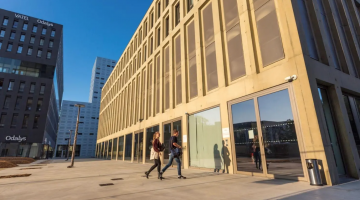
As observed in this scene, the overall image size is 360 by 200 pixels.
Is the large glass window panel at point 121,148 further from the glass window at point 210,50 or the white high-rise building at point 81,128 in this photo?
the white high-rise building at point 81,128

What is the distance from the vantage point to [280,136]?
6781mm

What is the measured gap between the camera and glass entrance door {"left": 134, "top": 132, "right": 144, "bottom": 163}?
788 inches

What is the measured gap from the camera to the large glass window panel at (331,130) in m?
6.73

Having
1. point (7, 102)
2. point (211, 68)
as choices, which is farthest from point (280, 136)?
point (7, 102)

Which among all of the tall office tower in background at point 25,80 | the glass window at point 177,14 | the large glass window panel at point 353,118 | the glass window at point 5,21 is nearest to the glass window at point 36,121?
the tall office tower in background at point 25,80

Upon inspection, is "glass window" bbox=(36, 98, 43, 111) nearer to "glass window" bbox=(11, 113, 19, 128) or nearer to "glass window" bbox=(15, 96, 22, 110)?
"glass window" bbox=(15, 96, 22, 110)

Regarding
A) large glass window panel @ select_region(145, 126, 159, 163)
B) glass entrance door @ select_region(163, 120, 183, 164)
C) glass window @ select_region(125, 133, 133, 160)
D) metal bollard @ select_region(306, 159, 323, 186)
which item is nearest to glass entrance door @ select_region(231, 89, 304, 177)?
metal bollard @ select_region(306, 159, 323, 186)

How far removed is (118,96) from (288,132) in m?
30.8

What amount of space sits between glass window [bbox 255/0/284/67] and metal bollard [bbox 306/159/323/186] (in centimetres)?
396

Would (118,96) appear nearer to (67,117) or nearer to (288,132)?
(288,132)

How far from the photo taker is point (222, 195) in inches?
170

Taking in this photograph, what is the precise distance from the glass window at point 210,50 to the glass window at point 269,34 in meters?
3.13

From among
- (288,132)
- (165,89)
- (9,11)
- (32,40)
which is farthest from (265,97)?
(9,11)

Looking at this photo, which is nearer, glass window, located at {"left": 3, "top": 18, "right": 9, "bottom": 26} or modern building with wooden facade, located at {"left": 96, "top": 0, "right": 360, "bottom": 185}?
modern building with wooden facade, located at {"left": 96, "top": 0, "right": 360, "bottom": 185}
